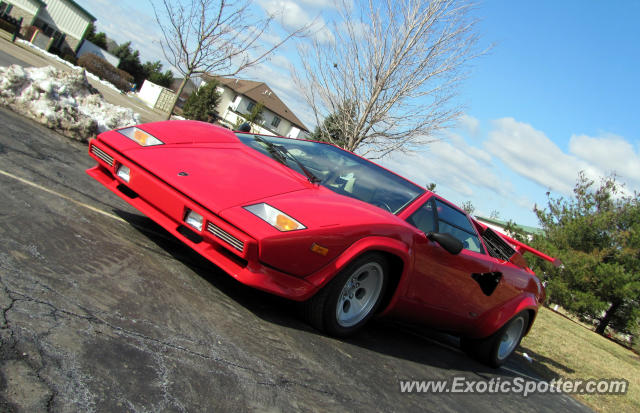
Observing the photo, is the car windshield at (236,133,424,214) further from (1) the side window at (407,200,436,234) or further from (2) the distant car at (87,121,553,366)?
(1) the side window at (407,200,436,234)

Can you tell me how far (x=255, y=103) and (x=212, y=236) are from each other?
60736mm

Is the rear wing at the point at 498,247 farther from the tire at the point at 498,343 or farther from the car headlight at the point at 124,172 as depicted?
the car headlight at the point at 124,172

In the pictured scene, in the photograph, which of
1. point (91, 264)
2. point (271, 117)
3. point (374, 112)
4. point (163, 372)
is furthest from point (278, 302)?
point (271, 117)

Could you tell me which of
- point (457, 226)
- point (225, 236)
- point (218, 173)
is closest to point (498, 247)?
point (457, 226)

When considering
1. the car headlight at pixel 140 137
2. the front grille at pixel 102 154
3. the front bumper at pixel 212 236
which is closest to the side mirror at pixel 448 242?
the front bumper at pixel 212 236

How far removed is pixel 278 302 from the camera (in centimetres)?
395

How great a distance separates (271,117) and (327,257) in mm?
61984

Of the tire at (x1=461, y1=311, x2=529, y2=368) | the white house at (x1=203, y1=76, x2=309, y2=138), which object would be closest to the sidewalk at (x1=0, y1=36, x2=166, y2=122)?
the tire at (x1=461, y1=311, x2=529, y2=368)

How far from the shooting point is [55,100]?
716 cm

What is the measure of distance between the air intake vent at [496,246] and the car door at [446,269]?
0.75 ft

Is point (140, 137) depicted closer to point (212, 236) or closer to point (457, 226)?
point (212, 236)

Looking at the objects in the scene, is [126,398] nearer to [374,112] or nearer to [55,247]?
[55,247]

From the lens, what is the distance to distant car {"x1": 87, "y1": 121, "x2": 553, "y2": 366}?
3174 millimetres

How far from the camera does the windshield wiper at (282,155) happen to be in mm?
3930
